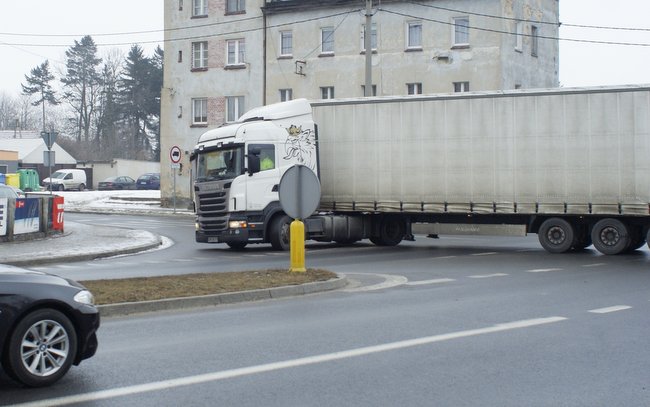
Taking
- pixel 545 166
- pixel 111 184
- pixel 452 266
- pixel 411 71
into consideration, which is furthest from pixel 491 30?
pixel 111 184

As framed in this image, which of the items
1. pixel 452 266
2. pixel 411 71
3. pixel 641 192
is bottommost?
pixel 452 266

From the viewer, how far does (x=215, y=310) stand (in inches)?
448

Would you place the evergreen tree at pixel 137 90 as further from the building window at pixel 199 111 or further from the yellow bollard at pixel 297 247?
the yellow bollard at pixel 297 247

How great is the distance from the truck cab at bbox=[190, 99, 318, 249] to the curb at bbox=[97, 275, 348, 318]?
325 inches

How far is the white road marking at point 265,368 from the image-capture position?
21.5 ft

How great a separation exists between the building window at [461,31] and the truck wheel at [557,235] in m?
20.7

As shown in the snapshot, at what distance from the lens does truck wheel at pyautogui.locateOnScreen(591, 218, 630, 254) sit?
20266 mm

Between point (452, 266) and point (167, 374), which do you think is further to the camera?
point (452, 266)

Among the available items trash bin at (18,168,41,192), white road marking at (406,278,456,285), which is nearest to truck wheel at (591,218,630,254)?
white road marking at (406,278,456,285)

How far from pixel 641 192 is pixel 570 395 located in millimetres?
14168

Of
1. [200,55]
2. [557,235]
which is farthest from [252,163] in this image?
[200,55]

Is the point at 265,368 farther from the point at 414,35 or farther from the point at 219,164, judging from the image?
the point at 414,35

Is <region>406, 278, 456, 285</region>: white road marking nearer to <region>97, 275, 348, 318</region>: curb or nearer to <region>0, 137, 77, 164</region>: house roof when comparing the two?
<region>97, 275, 348, 318</region>: curb

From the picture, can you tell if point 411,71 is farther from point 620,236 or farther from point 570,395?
point 570,395
